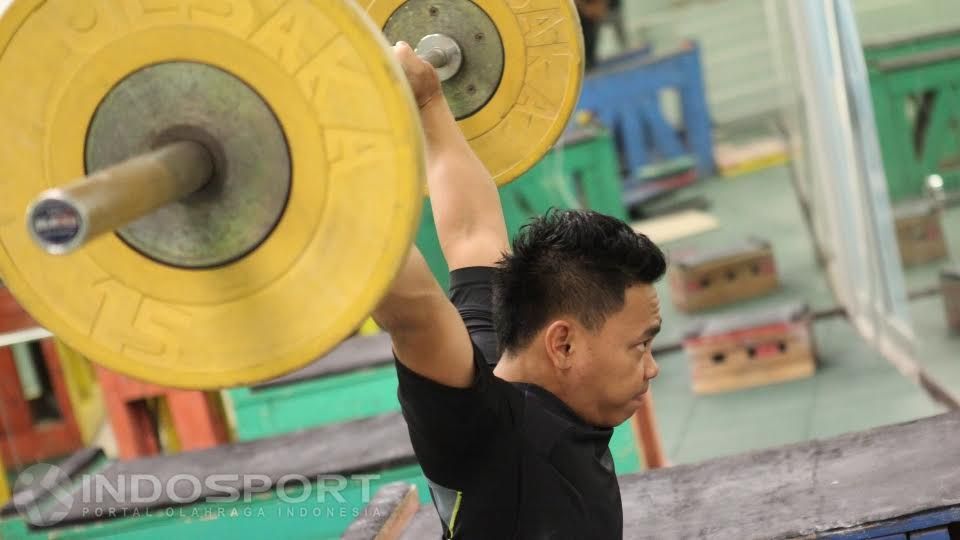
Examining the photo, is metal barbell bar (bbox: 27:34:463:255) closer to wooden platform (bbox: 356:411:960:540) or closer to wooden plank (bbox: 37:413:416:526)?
wooden platform (bbox: 356:411:960:540)

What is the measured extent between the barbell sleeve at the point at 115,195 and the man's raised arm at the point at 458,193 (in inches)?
24.8

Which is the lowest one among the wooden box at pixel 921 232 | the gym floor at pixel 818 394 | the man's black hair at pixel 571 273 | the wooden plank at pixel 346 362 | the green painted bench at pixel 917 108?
the gym floor at pixel 818 394

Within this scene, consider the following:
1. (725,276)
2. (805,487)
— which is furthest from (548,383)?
(725,276)

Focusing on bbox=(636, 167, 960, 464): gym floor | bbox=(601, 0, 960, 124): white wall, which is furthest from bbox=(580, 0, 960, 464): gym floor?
bbox=(601, 0, 960, 124): white wall

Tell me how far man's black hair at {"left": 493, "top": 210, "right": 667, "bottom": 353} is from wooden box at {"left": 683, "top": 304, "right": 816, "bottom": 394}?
3.63 m

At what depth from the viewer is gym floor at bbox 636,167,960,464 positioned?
4629mm

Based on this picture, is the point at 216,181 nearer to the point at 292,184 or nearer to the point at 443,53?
the point at 292,184

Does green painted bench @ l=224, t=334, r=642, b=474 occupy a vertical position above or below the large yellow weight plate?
below

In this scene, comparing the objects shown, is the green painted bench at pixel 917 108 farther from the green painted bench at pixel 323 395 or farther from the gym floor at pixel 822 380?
the green painted bench at pixel 323 395

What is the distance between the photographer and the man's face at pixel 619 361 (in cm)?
171

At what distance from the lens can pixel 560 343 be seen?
67.6 inches

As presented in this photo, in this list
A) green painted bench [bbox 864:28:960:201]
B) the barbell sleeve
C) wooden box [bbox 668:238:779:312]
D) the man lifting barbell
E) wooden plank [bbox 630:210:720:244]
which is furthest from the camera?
wooden plank [bbox 630:210:720:244]

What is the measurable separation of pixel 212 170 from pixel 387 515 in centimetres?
158

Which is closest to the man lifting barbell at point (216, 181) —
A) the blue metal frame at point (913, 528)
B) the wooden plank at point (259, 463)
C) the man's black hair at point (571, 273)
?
the man's black hair at point (571, 273)
